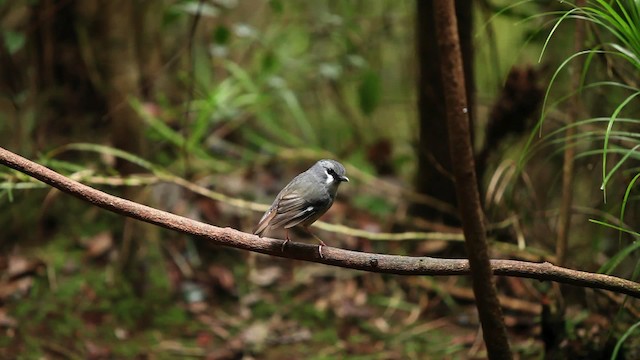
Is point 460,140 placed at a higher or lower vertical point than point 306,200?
higher

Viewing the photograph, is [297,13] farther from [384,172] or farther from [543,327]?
[543,327]

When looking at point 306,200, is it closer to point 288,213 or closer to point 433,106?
point 288,213

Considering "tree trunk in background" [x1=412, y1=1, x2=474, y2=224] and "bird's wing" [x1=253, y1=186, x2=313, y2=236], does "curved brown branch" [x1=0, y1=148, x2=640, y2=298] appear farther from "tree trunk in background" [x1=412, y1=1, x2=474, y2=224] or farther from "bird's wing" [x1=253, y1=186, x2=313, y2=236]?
"tree trunk in background" [x1=412, y1=1, x2=474, y2=224]

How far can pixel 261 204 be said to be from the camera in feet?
12.6

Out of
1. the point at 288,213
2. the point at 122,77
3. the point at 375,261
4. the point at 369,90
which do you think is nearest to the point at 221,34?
the point at 122,77

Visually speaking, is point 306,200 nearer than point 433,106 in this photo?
Yes

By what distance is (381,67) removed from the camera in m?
6.01

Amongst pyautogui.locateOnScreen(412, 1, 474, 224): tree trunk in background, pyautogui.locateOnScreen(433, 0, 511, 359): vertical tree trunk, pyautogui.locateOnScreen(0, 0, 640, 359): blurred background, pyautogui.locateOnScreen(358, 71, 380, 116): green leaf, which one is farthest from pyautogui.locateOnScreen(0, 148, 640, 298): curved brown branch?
pyautogui.locateOnScreen(358, 71, 380, 116): green leaf

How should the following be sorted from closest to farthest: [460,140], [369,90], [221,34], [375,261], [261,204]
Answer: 1. [460,140]
2. [375,261]
3. [261,204]
4. [221,34]
5. [369,90]

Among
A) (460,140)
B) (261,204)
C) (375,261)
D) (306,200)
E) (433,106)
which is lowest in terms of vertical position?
(261,204)

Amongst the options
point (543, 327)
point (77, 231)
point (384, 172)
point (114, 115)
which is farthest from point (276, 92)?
point (543, 327)

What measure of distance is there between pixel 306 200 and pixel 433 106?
184cm

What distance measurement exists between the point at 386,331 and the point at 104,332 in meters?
1.53

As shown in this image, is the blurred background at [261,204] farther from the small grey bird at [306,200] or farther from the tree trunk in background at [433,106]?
the small grey bird at [306,200]
